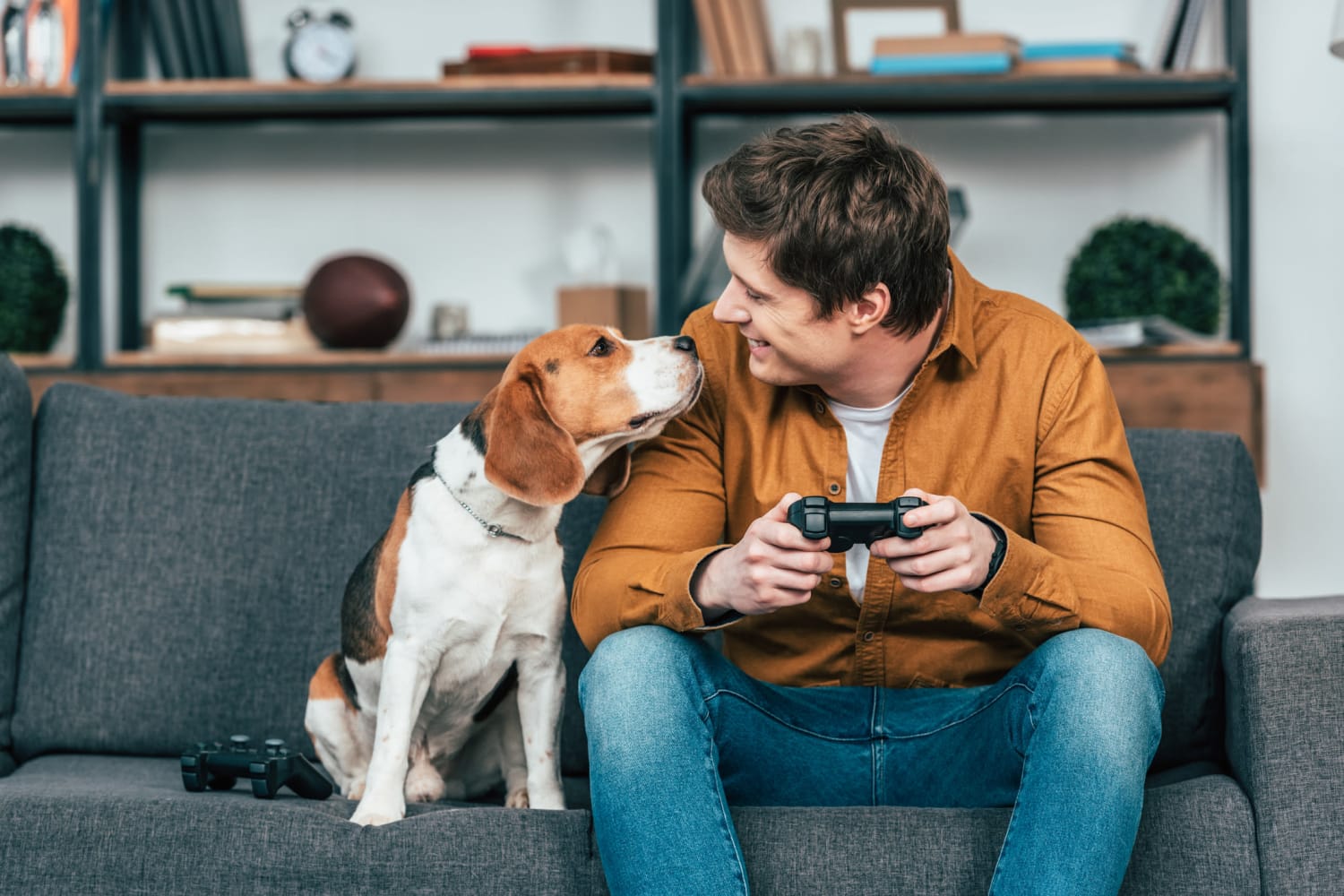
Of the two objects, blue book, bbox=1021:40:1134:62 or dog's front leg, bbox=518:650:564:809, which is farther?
blue book, bbox=1021:40:1134:62

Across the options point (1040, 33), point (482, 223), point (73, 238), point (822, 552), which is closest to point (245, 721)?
point (822, 552)

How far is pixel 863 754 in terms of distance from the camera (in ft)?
4.99

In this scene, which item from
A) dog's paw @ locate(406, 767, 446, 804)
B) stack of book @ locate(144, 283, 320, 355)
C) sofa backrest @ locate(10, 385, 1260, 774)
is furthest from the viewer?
stack of book @ locate(144, 283, 320, 355)

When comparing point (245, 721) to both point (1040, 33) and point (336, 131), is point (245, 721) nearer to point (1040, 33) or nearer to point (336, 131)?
point (336, 131)

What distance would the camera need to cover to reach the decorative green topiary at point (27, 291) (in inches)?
121

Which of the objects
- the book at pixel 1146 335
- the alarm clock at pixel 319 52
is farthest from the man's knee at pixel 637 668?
the alarm clock at pixel 319 52

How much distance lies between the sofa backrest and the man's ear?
58 centimetres

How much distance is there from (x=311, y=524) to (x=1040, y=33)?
220 centimetres

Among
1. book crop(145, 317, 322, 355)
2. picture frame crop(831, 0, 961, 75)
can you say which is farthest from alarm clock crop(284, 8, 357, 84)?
picture frame crop(831, 0, 961, 75)

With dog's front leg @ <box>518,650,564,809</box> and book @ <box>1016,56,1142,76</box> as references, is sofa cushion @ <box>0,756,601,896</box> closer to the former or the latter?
dog's front leg @ <box>518,650,564,809</box>

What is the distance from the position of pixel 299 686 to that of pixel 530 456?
0.60 meters

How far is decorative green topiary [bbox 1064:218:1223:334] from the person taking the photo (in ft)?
9.52

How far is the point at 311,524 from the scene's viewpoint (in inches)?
77.4

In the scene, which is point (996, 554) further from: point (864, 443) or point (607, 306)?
point (607, 306)
